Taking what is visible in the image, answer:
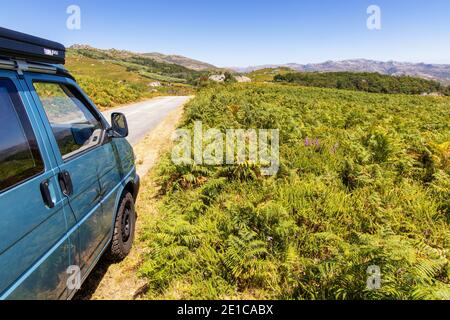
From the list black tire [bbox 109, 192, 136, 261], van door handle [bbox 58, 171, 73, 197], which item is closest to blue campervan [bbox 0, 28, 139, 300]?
van door handle [bbox 58, 171, 73, 197]

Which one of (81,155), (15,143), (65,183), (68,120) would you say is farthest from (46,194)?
(68,120)

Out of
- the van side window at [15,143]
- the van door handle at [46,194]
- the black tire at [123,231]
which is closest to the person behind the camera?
the van side window at [15,143]

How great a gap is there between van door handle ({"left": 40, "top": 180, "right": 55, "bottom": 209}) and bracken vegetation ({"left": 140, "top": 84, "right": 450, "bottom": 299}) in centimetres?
156

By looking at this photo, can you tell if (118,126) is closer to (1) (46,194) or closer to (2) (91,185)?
(2) (91,185)

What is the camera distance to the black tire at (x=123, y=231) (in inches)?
149

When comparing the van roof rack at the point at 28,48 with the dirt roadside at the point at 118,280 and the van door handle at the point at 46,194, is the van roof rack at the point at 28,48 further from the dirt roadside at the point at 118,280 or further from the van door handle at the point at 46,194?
the dirt roadside at the point at 118,280

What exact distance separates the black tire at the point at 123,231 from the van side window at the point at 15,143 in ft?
5.92

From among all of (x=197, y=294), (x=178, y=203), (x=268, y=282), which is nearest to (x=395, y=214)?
A: (x=268, y=282)

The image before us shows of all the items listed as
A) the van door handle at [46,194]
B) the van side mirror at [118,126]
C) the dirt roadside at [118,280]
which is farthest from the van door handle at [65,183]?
the dirt roadside at [118,280]

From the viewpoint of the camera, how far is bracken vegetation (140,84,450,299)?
9.30ft

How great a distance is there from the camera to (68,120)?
3.54 m

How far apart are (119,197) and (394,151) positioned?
19.9 feet

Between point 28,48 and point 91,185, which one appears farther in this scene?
point 91,185

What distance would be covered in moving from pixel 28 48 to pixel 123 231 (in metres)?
2.71
